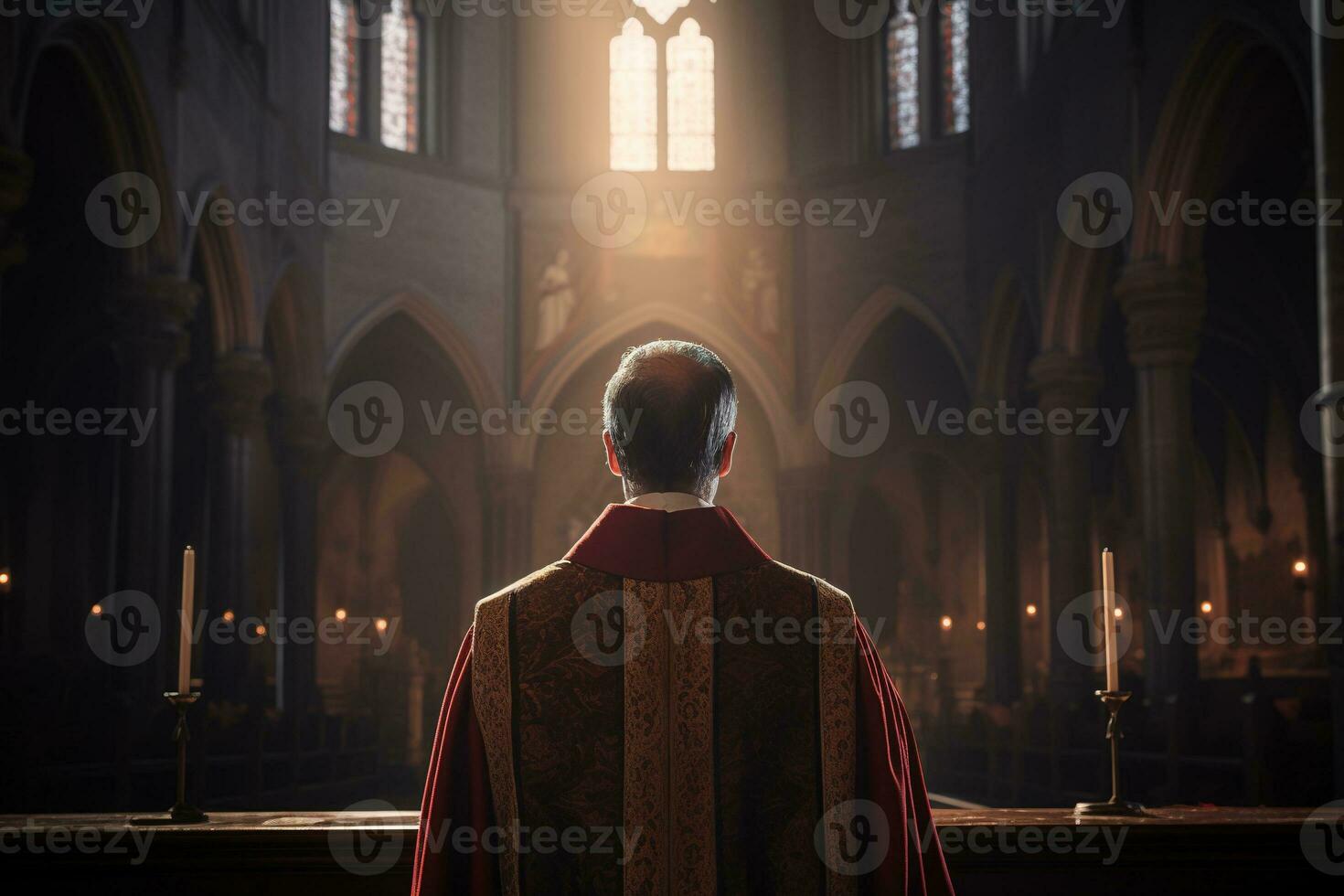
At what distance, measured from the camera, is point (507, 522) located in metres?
20.1

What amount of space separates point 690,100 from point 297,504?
8395 mm

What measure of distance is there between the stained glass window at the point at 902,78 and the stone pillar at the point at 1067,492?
20.8ft

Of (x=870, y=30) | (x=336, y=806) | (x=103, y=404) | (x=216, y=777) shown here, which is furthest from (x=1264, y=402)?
(x=103, y=404)

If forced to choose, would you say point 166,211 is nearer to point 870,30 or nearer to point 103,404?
point 103,404

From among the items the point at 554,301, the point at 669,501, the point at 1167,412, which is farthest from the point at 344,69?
the point at 669,501

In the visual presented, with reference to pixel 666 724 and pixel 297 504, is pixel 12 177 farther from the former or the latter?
pixel 297 504

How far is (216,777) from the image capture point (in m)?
11.1

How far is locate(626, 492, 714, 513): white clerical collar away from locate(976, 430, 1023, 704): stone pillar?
16289mm

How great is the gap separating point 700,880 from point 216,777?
9861 millimetres

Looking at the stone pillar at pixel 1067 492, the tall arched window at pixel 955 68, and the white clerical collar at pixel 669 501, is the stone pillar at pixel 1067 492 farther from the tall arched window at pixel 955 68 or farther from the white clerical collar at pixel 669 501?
the white clerical collar at pixel 669 501

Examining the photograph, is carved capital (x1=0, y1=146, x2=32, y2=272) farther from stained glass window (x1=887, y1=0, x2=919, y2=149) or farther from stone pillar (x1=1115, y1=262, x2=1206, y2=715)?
stained glass window (x1=887, y1=0, x2=919, y2=149)

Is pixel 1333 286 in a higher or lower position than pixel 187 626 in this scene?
higher

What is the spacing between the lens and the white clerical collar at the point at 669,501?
2178 mm

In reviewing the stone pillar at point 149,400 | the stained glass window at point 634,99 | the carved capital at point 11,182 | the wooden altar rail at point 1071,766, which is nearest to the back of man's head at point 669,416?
the wooden altar rail at point 1071,766
